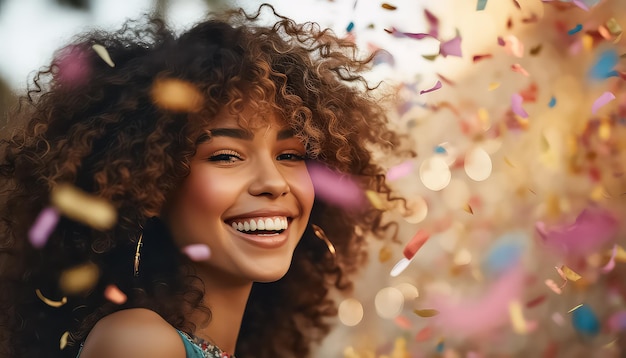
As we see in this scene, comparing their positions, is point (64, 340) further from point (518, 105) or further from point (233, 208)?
point (518, 105)

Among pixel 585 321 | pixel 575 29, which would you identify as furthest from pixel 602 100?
pixel 585 321

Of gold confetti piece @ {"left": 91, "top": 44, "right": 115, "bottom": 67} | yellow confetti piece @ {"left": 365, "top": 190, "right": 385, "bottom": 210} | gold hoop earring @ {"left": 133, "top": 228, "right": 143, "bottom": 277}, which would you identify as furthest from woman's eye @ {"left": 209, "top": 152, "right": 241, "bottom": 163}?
yellow confetti piece @ {"left": 365, "top": 190, "right": 385, "bottom": 210}

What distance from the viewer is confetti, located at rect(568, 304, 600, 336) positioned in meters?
3.99

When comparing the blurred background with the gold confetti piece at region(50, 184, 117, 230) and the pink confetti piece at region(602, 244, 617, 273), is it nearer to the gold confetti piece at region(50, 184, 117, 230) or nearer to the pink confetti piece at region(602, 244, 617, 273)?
the pink confetti piece at region(602, 244, 617, 273)

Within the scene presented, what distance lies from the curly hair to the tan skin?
1.6 inches

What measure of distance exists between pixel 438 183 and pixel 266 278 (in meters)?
2.00

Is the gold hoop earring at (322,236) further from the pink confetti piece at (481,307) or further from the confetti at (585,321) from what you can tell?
the confetti at (585,321)

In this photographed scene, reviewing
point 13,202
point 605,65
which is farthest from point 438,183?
point 13,202

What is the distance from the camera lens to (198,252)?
2.05 m

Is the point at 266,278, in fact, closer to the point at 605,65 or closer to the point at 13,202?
the point at 13,202

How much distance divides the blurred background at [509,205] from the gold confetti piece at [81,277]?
5.87 feet

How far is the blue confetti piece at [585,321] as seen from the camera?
3987 mm

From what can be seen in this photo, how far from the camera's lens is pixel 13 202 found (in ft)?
7.25

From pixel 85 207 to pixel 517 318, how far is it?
2694 millimetres
